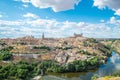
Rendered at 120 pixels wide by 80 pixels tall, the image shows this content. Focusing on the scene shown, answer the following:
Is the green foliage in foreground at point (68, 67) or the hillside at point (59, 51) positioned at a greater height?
the hillside at point (59, 51)

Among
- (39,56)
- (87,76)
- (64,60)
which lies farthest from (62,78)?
(39,56)

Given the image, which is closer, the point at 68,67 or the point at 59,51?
the point at 68,67

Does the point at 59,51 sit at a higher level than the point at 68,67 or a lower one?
higher

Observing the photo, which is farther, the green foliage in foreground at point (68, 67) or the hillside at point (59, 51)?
the hillside at point (59, 51)

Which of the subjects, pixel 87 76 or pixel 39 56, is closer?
pixel 87 76

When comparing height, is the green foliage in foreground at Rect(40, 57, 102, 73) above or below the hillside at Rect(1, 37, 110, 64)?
below

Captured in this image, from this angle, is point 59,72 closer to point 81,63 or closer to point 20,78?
point 81,63

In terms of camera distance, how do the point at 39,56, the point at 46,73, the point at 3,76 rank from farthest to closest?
the point at 39,56 < the point at 46,73 < the point at 3,76

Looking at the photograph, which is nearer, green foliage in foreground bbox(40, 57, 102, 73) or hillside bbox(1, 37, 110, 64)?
green foliage in foreground bbox(40, 57, 102, 73)

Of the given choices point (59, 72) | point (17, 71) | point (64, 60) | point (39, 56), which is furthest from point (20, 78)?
point (39, 56)

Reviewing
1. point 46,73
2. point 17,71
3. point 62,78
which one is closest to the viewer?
point 17,71
